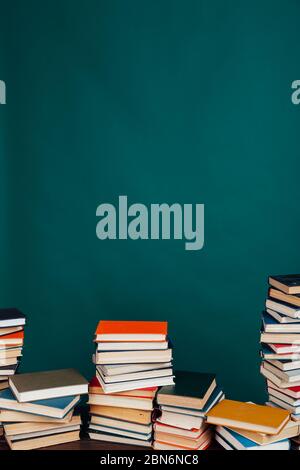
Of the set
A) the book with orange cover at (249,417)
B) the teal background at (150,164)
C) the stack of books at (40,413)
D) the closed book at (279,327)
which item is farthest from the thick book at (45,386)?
the teal background at (150,164)

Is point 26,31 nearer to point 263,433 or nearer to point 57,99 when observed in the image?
point 57,99

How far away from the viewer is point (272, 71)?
2432 mm

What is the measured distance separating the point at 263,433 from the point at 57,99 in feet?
5.20

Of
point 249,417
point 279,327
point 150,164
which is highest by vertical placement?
point 150,164

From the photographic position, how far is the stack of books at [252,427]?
1641 millimetres

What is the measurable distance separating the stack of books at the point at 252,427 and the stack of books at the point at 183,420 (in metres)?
0.03

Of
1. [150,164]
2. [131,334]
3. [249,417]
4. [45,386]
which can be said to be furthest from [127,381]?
[150,164]

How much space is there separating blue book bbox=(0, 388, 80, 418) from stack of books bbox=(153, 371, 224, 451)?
27cm

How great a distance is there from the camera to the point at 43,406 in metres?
1.72

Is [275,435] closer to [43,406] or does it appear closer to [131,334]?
[131,334]

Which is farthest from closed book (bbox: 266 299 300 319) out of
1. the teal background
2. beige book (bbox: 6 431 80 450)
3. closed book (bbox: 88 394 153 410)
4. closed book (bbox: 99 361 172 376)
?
beige book (bbox: 6 431 80 450)

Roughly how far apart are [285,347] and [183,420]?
0.39m

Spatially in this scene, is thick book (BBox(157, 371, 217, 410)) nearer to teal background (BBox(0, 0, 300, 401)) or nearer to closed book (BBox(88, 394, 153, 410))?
closed book (BBox(88, 394, 153, 410))
